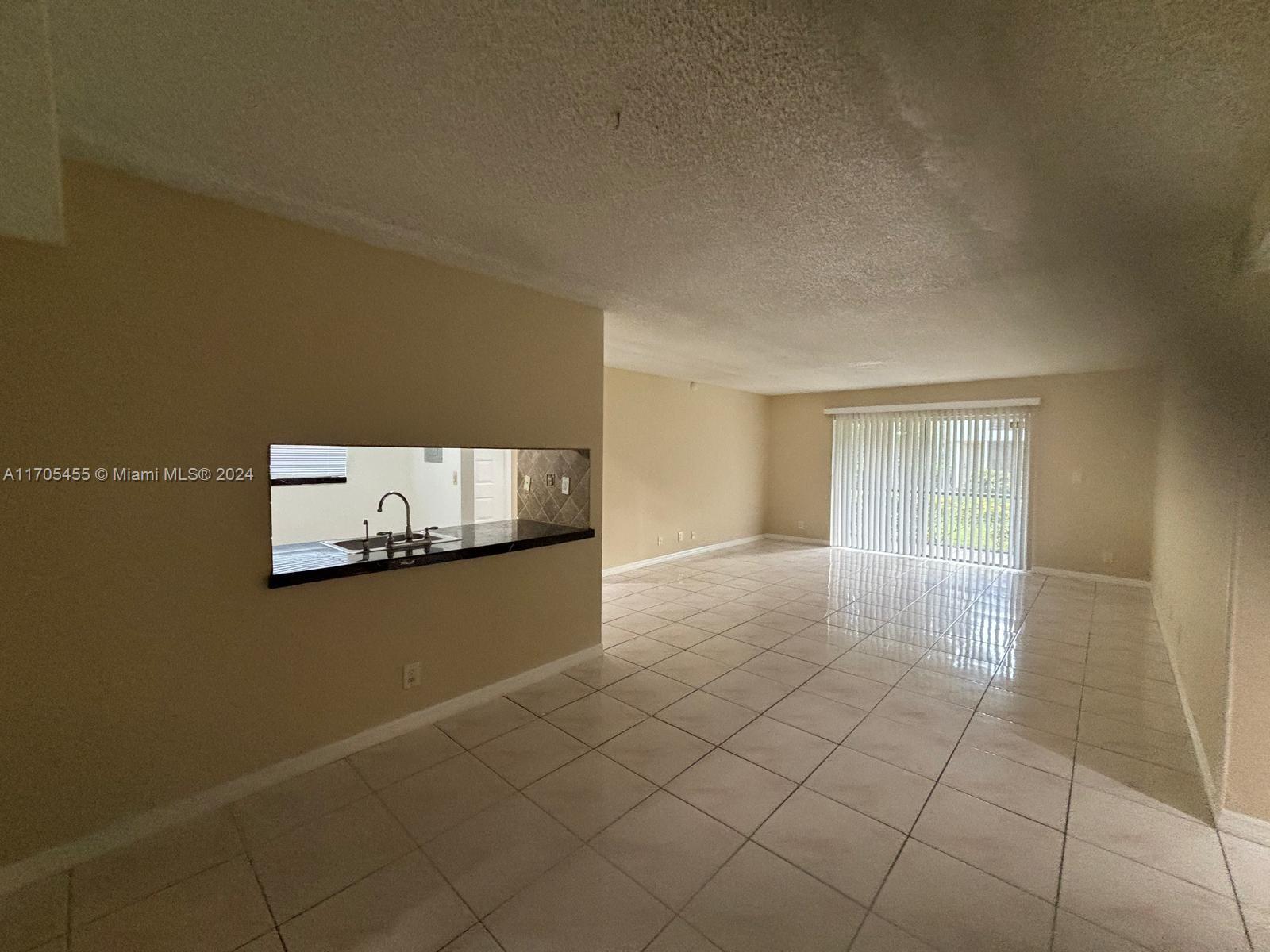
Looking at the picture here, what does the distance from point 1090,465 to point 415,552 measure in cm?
664

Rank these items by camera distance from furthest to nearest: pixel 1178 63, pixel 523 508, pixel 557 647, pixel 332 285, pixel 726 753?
pixel 523 508, pixel 557 647, pixel 726 753, pixel 332 285, pixel 1178 63

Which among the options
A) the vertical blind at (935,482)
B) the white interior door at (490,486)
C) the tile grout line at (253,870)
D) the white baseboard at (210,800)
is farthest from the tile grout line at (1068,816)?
the white interior door at (490,486)

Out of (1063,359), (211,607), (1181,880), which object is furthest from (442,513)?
(1063,359)

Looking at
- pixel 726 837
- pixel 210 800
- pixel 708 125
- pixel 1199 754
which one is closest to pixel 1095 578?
pixel 1199 754

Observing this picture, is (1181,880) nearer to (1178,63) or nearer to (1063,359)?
(1178,63)

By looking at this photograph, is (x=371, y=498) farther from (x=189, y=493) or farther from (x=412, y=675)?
(x=189, y=493)

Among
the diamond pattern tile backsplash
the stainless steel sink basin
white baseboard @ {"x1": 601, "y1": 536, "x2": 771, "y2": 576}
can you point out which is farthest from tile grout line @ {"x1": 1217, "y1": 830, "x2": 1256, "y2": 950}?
white baseboard @ {"x1": 601, "y1": 536, "x2": 771, "y2": 576}

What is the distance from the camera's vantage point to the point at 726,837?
1.82 metres

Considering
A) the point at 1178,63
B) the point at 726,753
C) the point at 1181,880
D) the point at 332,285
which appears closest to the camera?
the point at 1178,63

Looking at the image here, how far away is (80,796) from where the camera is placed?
5.54ft

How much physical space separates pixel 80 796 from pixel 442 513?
10.7ft

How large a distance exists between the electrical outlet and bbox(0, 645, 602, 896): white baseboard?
0.14m

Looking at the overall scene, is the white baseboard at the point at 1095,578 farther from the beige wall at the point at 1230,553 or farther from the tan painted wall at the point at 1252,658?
the tan painted wall at the point at 1252,658

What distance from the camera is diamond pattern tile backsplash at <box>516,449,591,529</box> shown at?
3365 millimetres
